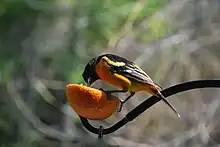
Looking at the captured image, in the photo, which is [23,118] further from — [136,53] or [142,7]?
[142,7]

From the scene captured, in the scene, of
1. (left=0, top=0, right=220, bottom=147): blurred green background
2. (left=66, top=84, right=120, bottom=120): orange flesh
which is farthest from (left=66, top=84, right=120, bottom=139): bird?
(left=0, top=0, right=220, bottom=147): blurred green background

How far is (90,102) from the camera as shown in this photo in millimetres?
518

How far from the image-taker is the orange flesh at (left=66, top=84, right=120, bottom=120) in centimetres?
52

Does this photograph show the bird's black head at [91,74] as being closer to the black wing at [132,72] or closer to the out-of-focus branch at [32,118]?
the black wing at [132,72]

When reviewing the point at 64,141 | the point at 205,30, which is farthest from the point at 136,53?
the point at 64,141

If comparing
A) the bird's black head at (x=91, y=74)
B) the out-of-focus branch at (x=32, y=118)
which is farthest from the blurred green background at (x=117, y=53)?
the bird's black head at (x=91, y=74)

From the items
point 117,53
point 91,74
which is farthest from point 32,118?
point 91,74

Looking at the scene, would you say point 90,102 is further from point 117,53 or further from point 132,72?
point 117,53

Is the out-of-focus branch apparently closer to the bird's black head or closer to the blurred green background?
the blurred green background

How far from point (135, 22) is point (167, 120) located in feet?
1.13

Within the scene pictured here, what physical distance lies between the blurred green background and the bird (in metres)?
0.92

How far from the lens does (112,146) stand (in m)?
1.59

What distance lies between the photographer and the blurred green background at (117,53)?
1.53 metres

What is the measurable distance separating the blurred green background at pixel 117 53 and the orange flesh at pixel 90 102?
0.93m
